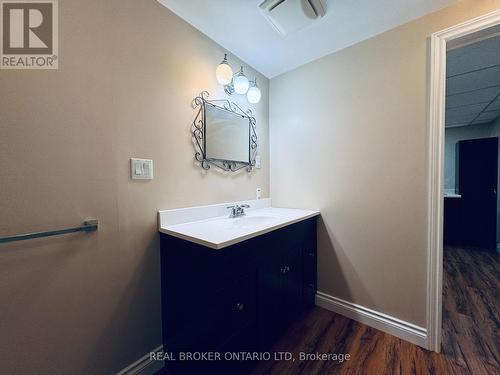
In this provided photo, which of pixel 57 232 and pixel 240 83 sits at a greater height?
pixel 240 83

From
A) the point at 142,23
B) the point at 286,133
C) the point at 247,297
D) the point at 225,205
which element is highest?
the point at 142,23

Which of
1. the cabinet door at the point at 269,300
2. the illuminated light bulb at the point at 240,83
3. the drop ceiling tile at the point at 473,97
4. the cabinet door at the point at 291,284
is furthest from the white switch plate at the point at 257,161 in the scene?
the drop ceiling tile at the point at 473,97

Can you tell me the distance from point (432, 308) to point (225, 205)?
156cm

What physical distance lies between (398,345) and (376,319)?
18cm

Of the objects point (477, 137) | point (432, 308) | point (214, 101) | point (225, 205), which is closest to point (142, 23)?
point (214, 101)

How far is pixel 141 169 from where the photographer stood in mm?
1176

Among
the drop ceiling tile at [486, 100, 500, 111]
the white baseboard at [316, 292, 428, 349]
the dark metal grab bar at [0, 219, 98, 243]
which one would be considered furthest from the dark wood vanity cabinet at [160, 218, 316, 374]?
the drop ceiling tile at [486, 100, 500, 111]

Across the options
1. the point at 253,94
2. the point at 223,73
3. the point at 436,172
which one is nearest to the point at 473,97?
the point at 436,172

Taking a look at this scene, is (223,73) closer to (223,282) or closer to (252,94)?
(252,94)

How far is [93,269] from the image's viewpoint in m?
1.01

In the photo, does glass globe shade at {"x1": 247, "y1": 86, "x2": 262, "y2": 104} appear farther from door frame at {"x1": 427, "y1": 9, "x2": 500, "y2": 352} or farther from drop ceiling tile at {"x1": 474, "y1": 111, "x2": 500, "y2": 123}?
drop ceiling tile at {"x1": 474, "y1": 111, "x2": 500, "y2": 123}

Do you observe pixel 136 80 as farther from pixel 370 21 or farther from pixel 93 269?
pixel 370 21

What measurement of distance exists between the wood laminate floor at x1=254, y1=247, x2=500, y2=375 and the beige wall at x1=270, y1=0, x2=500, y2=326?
200 millimetres

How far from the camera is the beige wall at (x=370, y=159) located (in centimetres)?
138
